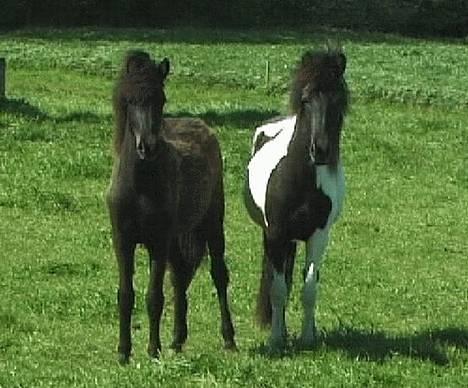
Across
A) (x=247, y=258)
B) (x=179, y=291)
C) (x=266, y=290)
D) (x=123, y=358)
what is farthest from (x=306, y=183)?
(x=247, y=258)

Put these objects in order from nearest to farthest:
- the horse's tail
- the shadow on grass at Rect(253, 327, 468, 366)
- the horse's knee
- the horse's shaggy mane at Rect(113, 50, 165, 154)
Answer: the horse's shaggy mane at Rect(113, 50, 165, 154)
the shadow on grass at Rect(253, 327, 468, 366)
the horse's tail
the horse's knee

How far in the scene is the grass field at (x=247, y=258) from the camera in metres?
7.90

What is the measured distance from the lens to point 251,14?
4706 cm

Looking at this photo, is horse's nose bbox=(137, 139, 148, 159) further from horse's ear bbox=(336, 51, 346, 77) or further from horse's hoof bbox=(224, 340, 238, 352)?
horse's hoof bbox=(224, 340, 238, 352)

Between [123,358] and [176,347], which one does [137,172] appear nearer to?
[123,358]

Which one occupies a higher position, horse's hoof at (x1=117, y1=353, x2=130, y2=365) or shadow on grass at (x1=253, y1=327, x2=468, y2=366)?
shadow on grass at (x1=253, y1=327, x2=468, y2=366)

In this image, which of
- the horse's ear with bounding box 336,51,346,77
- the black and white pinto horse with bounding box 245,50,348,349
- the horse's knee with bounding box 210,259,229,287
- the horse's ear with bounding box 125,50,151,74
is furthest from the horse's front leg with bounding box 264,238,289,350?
the horse's ear with bounding box 125,50,151,74

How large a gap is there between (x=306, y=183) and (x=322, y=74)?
785mm

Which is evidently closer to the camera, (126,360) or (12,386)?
(12,386)

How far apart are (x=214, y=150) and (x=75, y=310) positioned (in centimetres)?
181

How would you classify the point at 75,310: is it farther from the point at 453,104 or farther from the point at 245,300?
the point at 453,104

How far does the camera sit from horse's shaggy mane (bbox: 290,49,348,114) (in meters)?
8.25

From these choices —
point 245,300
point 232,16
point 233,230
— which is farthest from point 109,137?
point 232,16

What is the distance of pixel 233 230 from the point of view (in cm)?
1371
